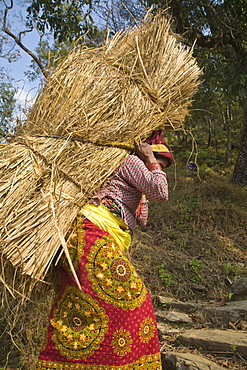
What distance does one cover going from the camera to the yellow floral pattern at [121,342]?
1438mm

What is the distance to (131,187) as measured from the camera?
65.2 inches

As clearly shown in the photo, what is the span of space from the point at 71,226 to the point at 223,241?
3.29 meters

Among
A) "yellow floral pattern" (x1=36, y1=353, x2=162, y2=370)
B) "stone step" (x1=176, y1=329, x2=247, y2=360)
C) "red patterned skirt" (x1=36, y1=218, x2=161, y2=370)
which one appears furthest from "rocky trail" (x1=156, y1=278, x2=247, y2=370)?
"red patterned skirt" (x1=36, y1=218, x2=161, y2=370)

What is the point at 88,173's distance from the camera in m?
1.59

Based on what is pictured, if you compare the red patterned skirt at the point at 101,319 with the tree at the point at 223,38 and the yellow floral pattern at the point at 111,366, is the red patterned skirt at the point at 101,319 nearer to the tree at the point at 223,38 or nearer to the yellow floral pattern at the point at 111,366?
the yellow floral pattern at the point at 111,366

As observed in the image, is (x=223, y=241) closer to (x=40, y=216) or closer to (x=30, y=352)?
(x=30, y=352)

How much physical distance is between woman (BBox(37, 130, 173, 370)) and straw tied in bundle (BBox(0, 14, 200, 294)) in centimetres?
12

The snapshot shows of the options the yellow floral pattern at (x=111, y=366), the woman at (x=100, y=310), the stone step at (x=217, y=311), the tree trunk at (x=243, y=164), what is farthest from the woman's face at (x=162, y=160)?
the tree trunk at (x=243, y=164)

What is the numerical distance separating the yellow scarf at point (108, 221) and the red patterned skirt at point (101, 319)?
64mm

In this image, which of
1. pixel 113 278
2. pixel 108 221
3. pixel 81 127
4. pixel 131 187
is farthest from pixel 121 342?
pixel 81 127

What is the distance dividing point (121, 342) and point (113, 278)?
279 millimetres

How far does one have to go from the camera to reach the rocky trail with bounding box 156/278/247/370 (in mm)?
1993

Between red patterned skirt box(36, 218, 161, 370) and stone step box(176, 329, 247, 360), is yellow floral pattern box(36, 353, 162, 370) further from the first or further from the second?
stone step box(176, 329, 247, 360)

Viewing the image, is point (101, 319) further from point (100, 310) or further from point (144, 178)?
point (144, 178)
